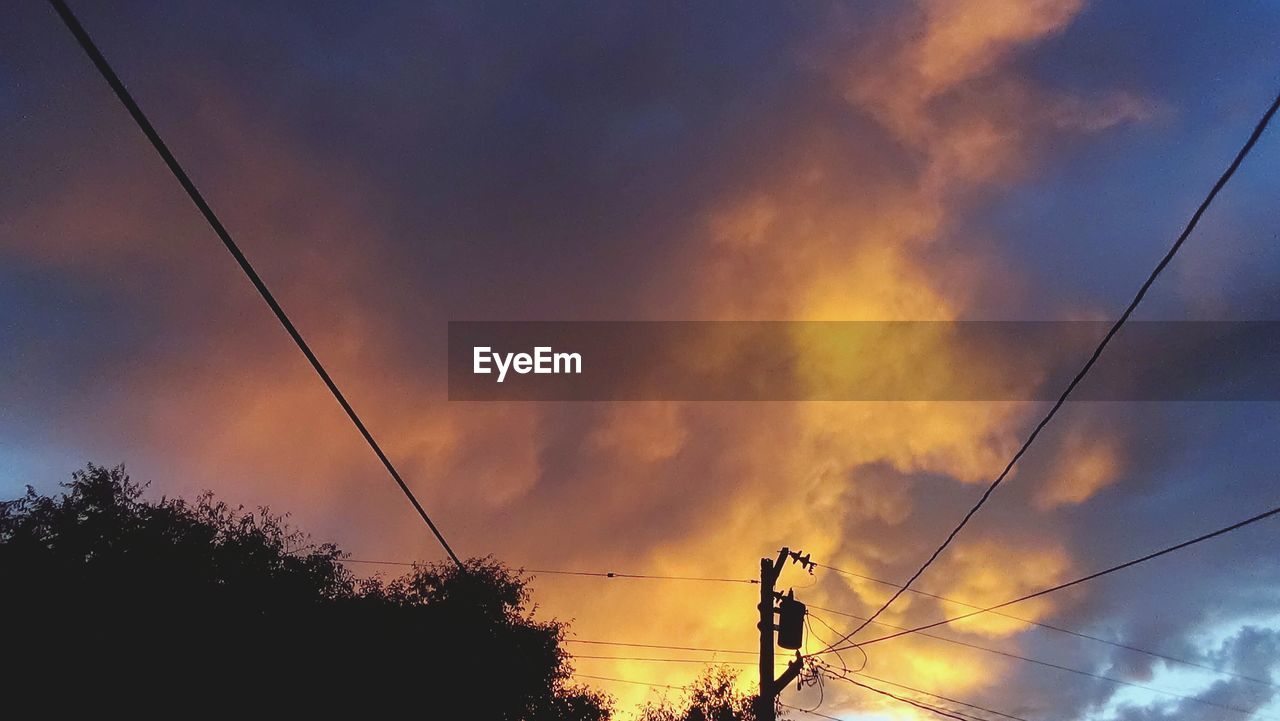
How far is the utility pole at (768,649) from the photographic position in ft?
66.2

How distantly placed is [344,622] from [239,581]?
12.1 ft

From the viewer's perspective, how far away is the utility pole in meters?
20.2

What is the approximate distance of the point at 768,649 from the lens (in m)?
20.8

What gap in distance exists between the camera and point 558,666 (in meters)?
32.5

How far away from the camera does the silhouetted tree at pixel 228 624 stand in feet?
66.5

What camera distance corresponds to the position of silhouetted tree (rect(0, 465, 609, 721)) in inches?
798

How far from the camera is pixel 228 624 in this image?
74.6 ft

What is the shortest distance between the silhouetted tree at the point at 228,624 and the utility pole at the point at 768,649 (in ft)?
40.0

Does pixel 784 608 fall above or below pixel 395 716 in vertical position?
above

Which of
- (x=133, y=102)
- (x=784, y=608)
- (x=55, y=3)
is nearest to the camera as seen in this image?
(x=55, y=3)

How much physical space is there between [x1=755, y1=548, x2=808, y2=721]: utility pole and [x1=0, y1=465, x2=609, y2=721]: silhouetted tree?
1220 centimetres

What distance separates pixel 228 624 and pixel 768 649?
1623 centimetres

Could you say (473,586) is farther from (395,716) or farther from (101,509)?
(101,509)

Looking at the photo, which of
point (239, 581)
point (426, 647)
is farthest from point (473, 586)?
point (239, 581)
